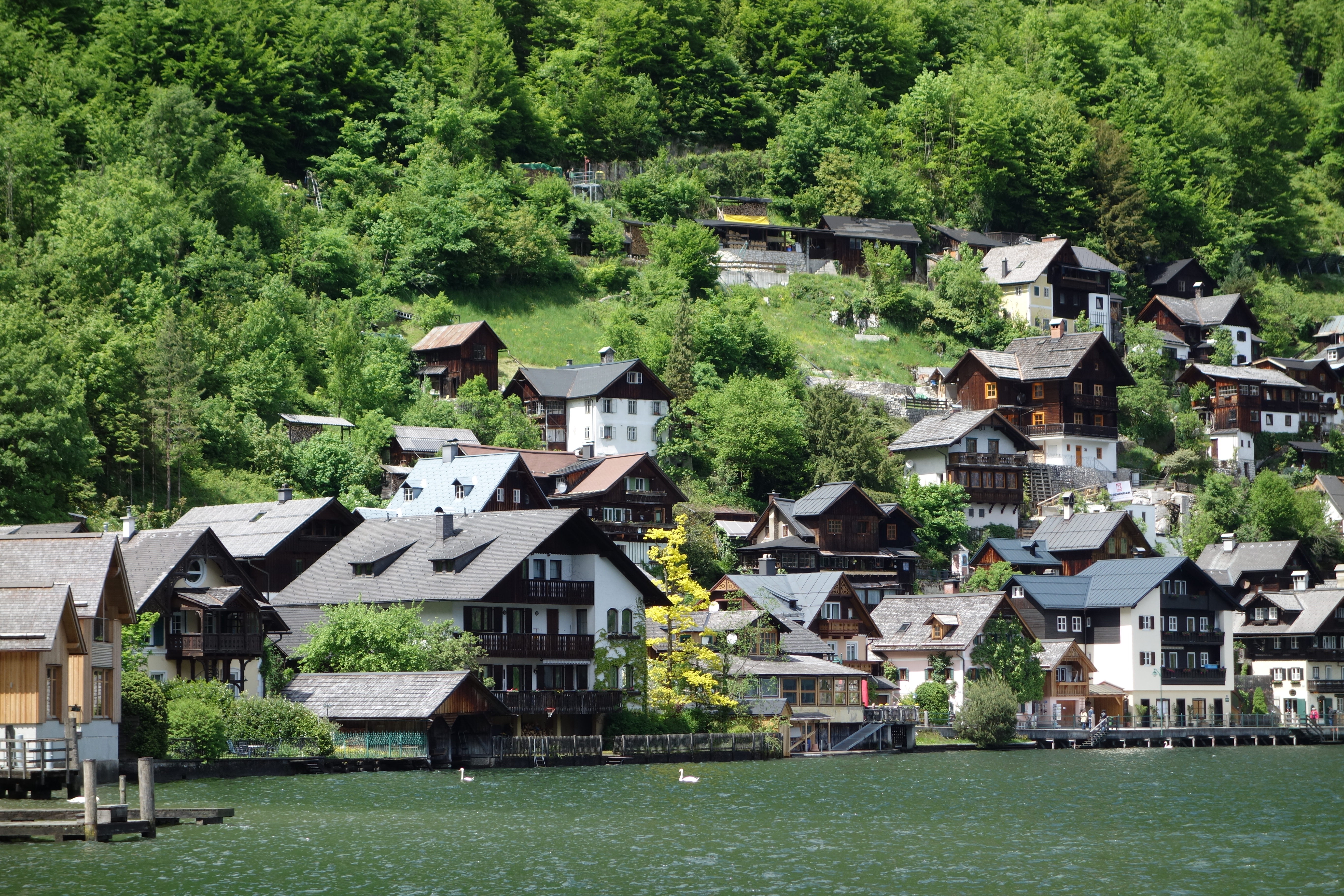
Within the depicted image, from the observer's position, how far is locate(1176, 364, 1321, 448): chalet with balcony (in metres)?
122

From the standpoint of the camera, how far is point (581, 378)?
104 meters

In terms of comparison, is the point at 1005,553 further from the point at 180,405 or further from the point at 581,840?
the point at 581,840

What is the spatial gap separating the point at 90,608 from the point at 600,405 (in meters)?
54.5

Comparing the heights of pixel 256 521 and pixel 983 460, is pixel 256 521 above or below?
below

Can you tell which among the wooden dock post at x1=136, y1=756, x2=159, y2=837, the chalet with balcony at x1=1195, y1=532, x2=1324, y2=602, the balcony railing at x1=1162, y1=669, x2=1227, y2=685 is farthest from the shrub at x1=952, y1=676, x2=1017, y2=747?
the wooden dock post at x1=136, y1=756, x2=159, y2=837

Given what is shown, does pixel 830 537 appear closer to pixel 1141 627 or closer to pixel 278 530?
pixel 1141 627

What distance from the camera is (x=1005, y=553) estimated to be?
A: 9875 cm

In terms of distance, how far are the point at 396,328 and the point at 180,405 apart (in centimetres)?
2875

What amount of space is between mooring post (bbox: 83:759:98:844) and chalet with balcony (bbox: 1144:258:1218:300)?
11694cm

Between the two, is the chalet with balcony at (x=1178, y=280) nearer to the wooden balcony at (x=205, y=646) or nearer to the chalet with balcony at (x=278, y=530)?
the chalet with balcony at (x=278, y=530)

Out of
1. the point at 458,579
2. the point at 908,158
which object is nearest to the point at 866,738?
the point at 458,579

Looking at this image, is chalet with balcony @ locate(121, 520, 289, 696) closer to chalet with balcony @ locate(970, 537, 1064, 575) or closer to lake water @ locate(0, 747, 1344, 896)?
lake water @ locate(0, 747, 1344, 896)

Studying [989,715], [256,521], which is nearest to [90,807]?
[256,521]

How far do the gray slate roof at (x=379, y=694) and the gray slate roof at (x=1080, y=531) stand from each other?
49901 mm
